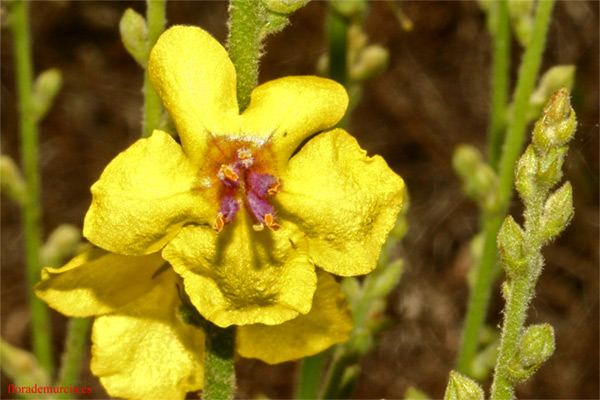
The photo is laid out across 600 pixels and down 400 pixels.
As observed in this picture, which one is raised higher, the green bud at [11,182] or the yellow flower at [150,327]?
the yellow flower at [150,327]

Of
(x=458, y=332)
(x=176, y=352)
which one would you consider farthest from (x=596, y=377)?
(x=176, y=352)

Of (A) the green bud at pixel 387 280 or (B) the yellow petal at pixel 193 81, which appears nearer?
(B) the yellow petal at pixel 193 81

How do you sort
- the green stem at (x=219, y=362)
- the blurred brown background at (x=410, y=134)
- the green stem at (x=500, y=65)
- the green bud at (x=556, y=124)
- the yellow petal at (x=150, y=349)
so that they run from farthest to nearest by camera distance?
the blurred brown background at (x=410, y=134), the green stem at (x=500, y=65), the yellow petal at (x=150, y=349), the green stem at (x=219, y=362), the green bud at (x=556, y=124)

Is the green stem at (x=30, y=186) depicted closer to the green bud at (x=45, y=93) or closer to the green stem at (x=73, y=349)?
the green bud at (x=45, y=93)

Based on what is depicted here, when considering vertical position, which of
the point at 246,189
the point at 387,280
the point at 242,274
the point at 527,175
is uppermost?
the point at 527,175

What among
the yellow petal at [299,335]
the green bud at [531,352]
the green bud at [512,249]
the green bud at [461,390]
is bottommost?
the yellow petal at [299,335]

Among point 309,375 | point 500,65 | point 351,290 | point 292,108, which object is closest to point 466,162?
point 500,65

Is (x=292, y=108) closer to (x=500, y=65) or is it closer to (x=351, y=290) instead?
(x=351, y=290)

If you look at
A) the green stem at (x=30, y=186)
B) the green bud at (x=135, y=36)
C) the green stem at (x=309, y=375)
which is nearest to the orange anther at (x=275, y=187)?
the green bud at (x=135, y=36)
